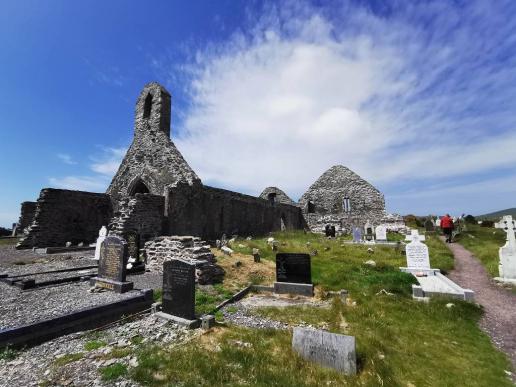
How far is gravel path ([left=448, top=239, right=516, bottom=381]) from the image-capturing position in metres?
6.02

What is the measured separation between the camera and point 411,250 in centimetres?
1173

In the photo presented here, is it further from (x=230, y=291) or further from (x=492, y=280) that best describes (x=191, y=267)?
(x=492, y=280)

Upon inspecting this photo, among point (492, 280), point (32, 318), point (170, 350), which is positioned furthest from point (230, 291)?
point (492, 280)

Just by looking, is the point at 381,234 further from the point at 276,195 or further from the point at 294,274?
the point at 276,195

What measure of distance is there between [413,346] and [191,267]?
4.85 metres

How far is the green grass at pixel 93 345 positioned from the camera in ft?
16.4

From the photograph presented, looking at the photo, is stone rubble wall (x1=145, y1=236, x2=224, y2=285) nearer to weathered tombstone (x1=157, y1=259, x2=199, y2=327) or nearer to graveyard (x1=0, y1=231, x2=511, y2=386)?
graveyard (x1=0, y1=231, x2=511, y2=386)

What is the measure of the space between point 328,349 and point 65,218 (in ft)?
59.5

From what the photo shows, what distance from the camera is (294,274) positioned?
952cm

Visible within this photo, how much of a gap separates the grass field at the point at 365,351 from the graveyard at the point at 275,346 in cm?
2

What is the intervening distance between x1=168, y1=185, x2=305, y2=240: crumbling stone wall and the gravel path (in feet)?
44.7

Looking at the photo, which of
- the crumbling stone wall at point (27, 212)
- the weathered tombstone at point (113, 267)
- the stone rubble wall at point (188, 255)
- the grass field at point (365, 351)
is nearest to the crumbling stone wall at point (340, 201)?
the stone rubble wall at point (188, 255)

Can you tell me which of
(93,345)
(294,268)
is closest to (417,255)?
(294,268)

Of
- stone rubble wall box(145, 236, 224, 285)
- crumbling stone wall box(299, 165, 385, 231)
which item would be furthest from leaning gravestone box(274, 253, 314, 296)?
crumbling stone wall box(299, 165, 385, 231)
